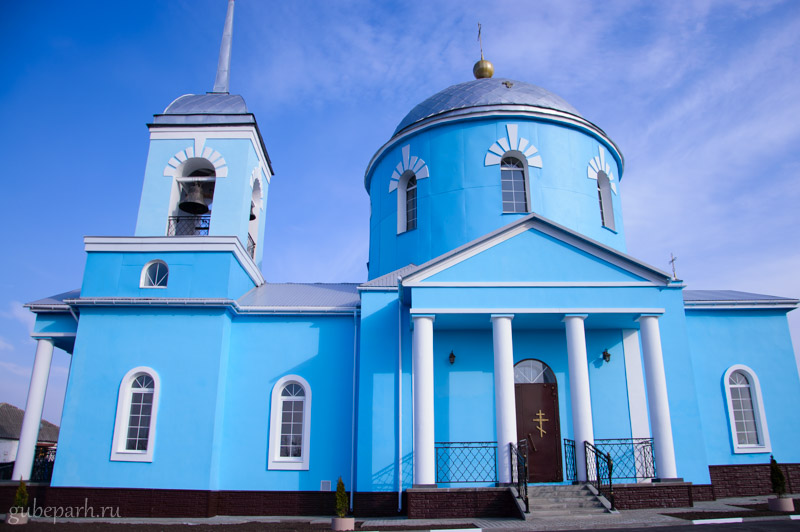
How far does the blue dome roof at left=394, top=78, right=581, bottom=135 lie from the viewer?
14969 mm

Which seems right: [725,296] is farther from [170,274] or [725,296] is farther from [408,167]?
[170,274]

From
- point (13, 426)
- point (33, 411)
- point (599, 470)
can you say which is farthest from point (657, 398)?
point (13, 426)

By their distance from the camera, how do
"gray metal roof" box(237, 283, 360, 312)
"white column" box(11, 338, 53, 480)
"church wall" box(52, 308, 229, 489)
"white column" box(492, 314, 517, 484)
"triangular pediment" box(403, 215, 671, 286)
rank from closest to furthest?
"white column" box(492, 314, 517, 484) → "triangular pediment" box(403, 215, 671, 286) → "church wall" box(52, 308, 229, 489) → "white column" box(11, 338, 53, 480) → "gray metal roof" box(237, 283, 360, 312)

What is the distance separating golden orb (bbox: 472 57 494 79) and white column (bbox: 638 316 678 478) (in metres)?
10.0

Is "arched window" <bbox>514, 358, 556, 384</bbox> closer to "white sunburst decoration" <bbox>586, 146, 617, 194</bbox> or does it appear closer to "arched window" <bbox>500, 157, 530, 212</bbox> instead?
"arched window" <bbox>500, 157, 530, 212</bbox>

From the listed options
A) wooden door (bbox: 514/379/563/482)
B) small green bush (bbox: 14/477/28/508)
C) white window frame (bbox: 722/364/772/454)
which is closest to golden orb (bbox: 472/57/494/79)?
wooden door (bbox: 514/379/563/482)

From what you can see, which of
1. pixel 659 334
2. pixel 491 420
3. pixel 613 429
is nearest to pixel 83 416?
pixel 491 420

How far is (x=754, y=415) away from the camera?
503 inches

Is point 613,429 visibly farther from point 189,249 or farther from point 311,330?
point 189,249

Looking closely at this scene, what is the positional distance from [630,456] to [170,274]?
1049 centimetres

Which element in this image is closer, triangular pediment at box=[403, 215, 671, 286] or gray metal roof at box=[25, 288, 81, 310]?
triangular pediment at box=[403, 215, 671, 286]

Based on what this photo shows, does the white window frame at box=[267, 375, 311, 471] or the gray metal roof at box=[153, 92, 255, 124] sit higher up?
the gray metal roof at box=[153, 92, 255, 124]

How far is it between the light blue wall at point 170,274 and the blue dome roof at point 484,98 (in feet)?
20.5

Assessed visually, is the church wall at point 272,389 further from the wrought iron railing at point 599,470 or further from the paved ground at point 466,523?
the wrought iron railing at point 599,470
